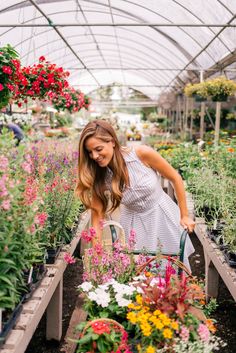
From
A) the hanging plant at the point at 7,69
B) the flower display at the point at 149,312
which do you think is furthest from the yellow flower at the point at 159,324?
the hanging plant at the point at 7,69

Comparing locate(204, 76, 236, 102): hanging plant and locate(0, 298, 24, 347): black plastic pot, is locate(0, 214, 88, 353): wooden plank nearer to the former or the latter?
locate(0, 298, 24, 347): black plastic pot

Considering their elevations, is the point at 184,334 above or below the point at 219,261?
above

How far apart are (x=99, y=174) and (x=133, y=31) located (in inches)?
363

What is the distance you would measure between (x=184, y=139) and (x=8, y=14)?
5864mm

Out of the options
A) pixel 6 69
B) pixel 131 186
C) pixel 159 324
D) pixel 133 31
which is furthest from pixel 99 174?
pixel 133 31

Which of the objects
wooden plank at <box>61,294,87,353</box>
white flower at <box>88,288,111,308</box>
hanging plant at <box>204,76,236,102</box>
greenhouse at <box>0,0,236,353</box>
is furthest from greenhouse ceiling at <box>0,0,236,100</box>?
white flower at <box>88,288,111,308</box>

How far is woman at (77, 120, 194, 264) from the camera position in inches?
79.1

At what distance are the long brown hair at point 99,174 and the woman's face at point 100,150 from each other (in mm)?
21

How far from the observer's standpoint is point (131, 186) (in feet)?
7.48

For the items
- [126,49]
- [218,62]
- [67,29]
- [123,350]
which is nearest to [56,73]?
[123,350]

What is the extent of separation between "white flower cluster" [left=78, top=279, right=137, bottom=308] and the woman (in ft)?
1.17

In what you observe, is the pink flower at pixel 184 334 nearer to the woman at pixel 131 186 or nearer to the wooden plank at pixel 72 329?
the woman at pixel 131 186

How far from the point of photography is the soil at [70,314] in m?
2.68

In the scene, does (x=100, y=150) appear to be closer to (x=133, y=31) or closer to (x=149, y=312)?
(x=149, y=312)
